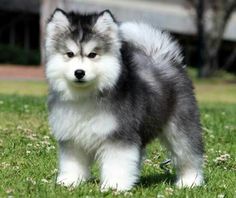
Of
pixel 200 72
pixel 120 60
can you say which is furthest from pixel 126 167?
pixel 200 72

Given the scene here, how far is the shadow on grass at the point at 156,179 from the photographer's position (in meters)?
6.61

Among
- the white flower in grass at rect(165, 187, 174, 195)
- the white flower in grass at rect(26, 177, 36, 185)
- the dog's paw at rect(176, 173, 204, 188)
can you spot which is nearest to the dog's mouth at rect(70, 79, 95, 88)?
the white flower in grass at rect(26, 177, 36, 185)

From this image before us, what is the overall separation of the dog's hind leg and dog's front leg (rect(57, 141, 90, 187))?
0.85 meters

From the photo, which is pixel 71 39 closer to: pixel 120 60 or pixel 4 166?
pixel 120 60

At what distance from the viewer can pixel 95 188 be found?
6.05m

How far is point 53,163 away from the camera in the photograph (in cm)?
750

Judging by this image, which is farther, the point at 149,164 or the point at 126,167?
the point at 149,164

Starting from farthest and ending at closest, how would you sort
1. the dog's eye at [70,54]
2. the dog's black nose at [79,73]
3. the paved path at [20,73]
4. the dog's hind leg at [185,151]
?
1. the paved path at [20,73]
2. the dog's hind leg at [185,151]
3. the dog's eye at [70,54]
4. the dog's black nose at [79,73]

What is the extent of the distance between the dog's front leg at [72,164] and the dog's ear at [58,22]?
96 cm

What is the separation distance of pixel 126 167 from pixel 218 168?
2.01 metres

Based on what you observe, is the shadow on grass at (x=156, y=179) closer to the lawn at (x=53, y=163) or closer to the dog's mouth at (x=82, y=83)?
the lawn at (x=53, y=163)

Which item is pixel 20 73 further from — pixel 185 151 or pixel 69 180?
pixel 69 180

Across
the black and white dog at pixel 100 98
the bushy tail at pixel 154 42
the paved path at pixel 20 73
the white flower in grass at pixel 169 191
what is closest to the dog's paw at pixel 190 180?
the white flower in grass at pixel 169 191

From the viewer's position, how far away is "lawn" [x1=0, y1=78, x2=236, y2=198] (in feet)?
19.5
